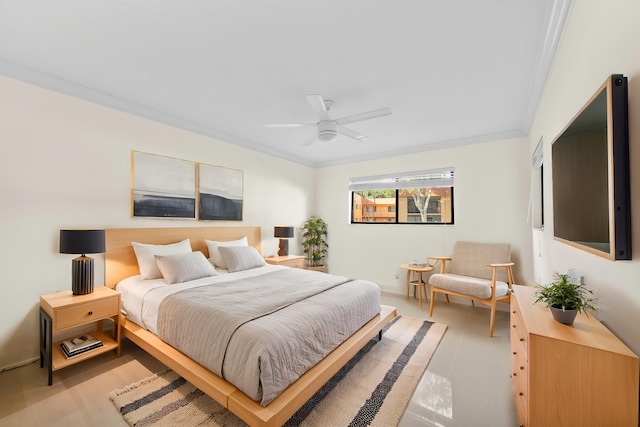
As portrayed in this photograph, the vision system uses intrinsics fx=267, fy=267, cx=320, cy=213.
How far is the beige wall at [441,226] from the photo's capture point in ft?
12.6

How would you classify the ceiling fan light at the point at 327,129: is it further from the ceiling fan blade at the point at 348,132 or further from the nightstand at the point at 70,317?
the nightstand at the point at 70,317

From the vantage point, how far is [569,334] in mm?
1186

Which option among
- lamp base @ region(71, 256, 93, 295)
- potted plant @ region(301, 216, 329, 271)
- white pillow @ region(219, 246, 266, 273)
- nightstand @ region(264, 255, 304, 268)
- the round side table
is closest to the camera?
lamp base @ region(71, 256, 93, 295)

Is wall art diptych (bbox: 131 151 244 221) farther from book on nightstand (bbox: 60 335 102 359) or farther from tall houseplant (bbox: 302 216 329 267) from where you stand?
tall houseplant (bbox: 302 216 329 267)

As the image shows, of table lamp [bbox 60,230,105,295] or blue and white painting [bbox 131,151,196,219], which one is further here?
blue and white painting [bbox 131,151,196,219]

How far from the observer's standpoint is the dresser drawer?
2.19 metres

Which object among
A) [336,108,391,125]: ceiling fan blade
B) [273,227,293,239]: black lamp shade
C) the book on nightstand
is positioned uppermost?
[336,108,391,125]: ceiling fan blade

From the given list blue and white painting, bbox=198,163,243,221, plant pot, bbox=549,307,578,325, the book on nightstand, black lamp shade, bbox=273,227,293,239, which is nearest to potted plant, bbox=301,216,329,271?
black lamp shade, bbox=273,227,293,239

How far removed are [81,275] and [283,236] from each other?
2.68m

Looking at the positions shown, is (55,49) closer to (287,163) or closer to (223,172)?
(223,172)


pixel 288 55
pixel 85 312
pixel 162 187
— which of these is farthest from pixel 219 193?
pixel 288 55

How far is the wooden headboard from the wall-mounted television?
3855 millimetres

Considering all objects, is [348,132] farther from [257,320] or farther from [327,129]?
[257,320]

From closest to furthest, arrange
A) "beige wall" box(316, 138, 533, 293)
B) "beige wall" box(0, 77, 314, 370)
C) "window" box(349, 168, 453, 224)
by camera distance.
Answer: "beige wall" box(0, 77, 314, 370) → "beige wall" box(316, 138, 533, 293) → "window" box(349, 168, 453, 224)
